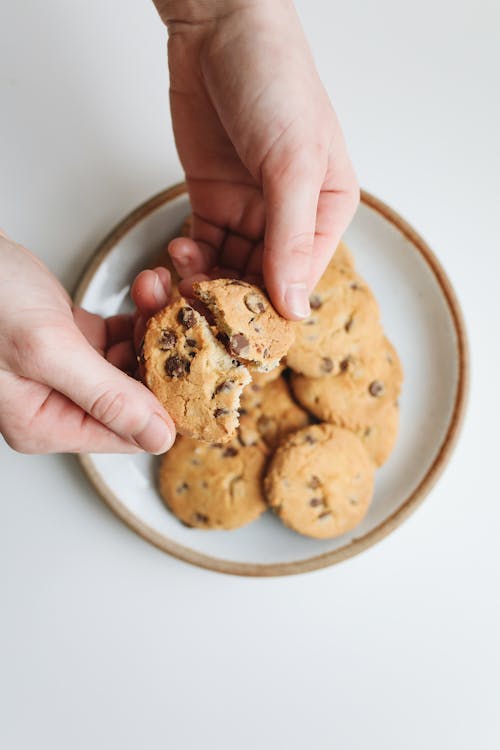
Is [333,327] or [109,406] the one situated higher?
[109,406]

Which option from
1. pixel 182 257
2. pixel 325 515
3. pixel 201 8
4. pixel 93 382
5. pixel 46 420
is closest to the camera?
pixel 93 382

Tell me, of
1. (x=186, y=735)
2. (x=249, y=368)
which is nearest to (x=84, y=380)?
(x=249, y=368)

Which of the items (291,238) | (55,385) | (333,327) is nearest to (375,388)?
(333,327)

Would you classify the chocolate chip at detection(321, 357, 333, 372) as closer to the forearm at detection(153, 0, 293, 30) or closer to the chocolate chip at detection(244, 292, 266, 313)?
the chocolate chip at detection(244, 292, 266, 313)

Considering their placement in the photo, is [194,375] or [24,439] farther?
[24,439]

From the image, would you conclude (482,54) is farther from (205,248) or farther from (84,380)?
(84,380)

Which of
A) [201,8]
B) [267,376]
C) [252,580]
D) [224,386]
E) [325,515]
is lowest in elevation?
[252,580]

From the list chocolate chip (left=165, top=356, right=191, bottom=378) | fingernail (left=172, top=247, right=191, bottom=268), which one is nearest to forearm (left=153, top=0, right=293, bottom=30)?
fingernail (left=172, top=247, right=191, bottom=268)

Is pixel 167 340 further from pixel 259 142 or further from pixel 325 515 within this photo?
pixel 325 515
